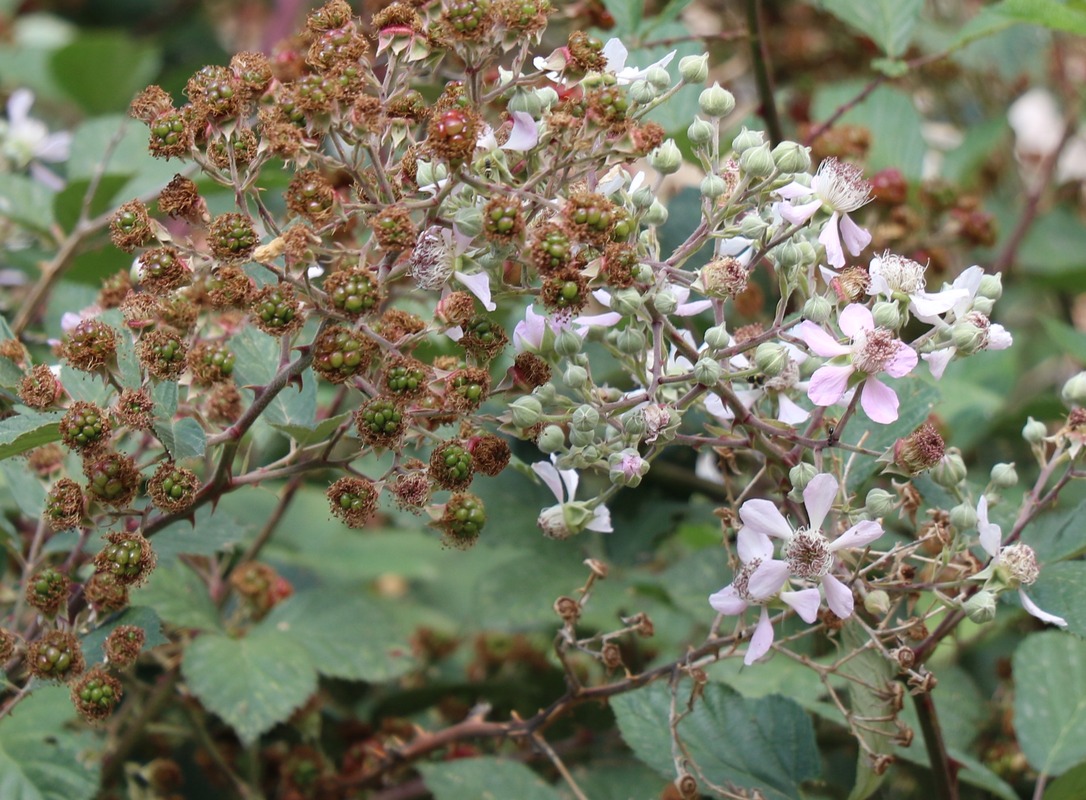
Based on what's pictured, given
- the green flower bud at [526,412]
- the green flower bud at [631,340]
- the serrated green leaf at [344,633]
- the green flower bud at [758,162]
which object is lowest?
the serrated green leaf at [344,633]

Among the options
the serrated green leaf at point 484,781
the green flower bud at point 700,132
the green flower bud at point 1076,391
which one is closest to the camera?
the green flower bud at point 700,132

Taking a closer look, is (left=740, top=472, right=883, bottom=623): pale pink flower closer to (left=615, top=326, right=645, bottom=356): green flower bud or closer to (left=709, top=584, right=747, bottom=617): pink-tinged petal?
(left=709, top=584, right=747, bottom=617): pink-tinged petal

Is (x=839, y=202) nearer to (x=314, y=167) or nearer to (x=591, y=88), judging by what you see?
(x=591, y=88)

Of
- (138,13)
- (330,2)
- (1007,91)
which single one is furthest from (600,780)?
(138,13)

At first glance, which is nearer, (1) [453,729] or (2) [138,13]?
(1) [453,729]

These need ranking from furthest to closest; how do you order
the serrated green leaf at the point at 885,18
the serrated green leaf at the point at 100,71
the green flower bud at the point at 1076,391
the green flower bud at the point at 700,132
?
the serrated green leaf at the point at 100,71 → the serrated green leaf at the point at 885,18 → the green flower bud at the point at 1076,391 → the green flower bud at the point at 700,132

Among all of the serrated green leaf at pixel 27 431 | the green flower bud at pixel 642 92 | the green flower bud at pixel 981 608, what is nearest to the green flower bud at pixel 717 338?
the green flower bud at pixel 642 92

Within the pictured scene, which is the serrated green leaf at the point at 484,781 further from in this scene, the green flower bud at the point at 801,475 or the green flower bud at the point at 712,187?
the green flower bud at the point at 712,187

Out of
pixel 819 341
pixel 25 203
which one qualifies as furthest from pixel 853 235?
pixel 25 203
